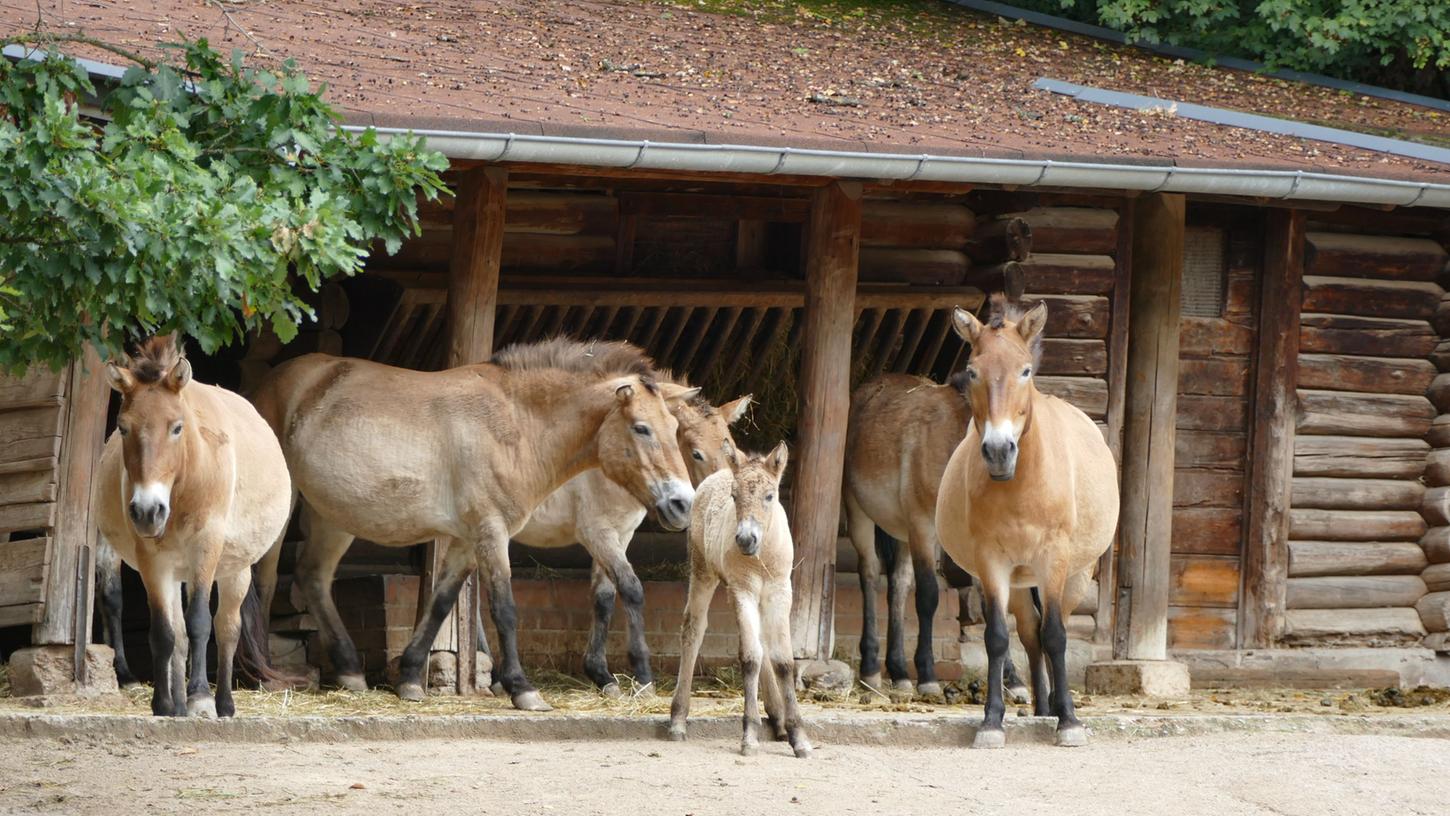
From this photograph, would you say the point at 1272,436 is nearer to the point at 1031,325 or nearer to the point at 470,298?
the point at 1031,325

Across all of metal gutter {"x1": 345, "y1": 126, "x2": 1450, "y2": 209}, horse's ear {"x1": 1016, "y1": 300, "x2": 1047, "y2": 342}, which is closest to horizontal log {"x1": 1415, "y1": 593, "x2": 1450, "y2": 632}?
metal gutter {"x1": 345, "y1": 126, "x2": 1450, "y2": 209}

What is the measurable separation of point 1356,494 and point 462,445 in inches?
245

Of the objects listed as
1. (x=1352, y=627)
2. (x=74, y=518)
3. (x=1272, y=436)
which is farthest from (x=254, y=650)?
(x=1352, y=627)

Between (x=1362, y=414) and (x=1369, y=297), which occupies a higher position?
(x=1369, y=297)

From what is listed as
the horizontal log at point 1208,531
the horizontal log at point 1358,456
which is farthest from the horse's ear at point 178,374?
the horizontal log at point 1358,456

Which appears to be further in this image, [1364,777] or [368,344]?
[368,344]

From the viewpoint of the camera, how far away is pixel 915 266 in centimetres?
1293

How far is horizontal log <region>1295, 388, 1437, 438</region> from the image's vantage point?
43.3 ft

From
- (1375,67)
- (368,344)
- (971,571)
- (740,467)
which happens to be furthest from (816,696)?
(1375,67)

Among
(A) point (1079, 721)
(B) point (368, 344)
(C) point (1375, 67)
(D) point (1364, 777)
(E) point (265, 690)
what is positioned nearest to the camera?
(D) point (1364, 777)

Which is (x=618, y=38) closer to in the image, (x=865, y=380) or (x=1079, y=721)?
(x=865, y=380)

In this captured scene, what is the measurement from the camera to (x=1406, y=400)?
1354 centimetres

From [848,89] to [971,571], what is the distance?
3918 mm

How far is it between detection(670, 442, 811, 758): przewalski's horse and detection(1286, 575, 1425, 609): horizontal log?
18.4 feet
